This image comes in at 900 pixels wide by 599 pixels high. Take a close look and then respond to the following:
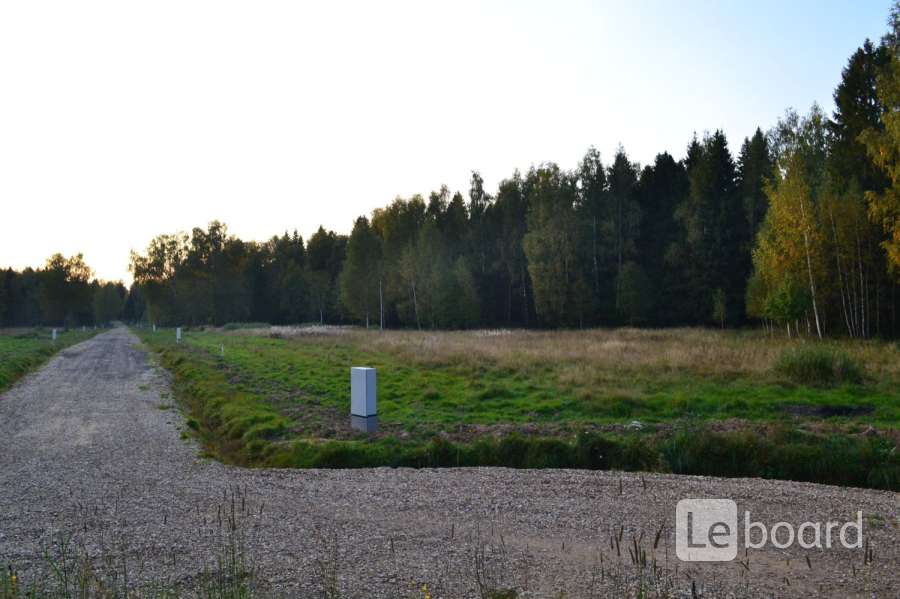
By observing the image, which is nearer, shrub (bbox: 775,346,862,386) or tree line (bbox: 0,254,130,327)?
shrub (bbox: 775,346,862,386)

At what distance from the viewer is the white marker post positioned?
45.4 feet

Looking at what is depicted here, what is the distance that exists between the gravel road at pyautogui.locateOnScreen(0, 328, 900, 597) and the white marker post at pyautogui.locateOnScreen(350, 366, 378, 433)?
3.20 metres

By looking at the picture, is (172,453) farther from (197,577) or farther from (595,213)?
(595,213)

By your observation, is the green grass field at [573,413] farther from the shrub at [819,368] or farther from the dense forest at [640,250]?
the dense forest at [640,250]

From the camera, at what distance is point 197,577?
6000 millimetres

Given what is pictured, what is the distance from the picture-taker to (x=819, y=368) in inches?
684

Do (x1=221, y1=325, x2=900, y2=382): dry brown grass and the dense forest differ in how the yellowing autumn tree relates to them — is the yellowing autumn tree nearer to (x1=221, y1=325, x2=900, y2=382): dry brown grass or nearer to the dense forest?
the dense forest

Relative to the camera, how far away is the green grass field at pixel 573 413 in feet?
34.9

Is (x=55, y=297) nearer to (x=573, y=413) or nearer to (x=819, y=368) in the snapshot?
(x=573, y=413)

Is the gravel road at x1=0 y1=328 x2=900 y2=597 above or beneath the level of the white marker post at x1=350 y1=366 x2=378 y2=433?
beneath

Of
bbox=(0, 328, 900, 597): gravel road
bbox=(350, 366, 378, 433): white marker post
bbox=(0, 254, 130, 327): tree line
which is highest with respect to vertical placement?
bbox=(0, 254, 130, 327): tree line

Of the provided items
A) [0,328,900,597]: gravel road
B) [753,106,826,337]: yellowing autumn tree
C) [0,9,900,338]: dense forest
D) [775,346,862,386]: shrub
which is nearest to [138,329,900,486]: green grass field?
[775,346,862,386]: shrub

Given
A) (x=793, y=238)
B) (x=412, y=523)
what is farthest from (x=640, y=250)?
(x=412, y=523)

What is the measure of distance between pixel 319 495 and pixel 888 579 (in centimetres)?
Result: 723
